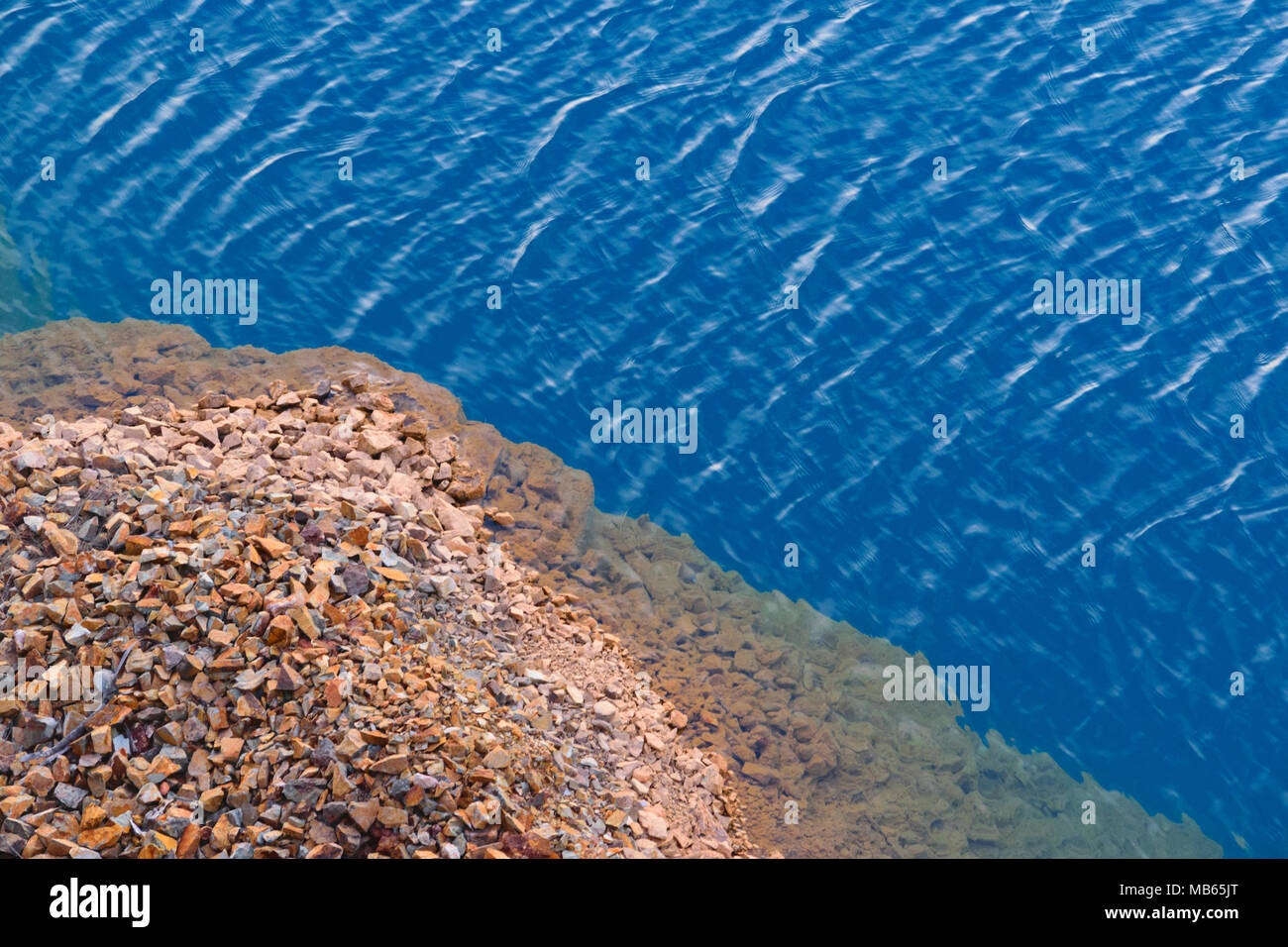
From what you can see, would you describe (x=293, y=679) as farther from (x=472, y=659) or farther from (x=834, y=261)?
(x=834, y=261)

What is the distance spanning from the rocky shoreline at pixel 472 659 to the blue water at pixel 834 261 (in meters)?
0.60

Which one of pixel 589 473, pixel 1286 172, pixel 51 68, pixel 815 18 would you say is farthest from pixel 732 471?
pixel 51 68

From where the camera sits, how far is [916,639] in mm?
12648

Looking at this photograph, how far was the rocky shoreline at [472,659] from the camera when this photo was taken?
820 centimetres

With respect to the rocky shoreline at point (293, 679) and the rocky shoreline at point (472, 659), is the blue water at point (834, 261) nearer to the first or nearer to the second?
the rocky shoreline at point (472, 659)

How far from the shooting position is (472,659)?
31.6 ft

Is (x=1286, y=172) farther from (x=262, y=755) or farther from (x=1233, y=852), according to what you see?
(x=262, y=755)

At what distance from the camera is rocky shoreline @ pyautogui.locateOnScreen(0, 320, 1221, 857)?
820 cm

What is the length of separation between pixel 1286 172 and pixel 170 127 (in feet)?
61.3

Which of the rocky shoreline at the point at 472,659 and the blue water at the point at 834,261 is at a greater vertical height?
the blue water at the point at 834,261

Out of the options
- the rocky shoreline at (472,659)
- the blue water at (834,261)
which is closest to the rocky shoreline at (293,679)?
the rocky shoreline at (472,659)

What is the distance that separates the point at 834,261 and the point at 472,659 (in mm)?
9355
